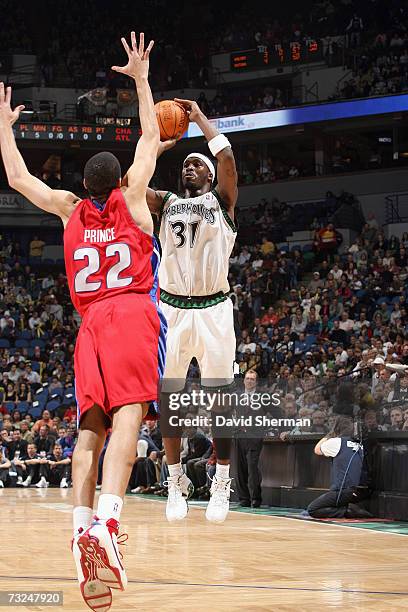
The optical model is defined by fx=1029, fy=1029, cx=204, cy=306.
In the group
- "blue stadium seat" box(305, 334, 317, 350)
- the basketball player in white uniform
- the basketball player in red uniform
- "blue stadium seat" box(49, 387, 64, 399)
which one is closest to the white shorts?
the basketball player in white uniform

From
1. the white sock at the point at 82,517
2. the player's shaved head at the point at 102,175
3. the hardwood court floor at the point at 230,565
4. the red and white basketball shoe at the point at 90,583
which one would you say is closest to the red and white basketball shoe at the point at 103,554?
the red and white basketball shoe at the point at 90,583

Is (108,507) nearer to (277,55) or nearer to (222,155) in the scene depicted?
(222,155)

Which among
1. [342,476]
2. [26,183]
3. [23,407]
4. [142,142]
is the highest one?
[142,142]

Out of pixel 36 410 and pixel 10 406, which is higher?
pixel 10 406

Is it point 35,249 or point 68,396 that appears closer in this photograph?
point 68,396

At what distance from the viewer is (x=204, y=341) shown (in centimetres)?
759

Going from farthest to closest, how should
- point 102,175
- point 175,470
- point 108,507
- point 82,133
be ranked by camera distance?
point 82,133
point 175,470
point 102,175
point 108,507

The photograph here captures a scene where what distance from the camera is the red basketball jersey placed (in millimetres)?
5402

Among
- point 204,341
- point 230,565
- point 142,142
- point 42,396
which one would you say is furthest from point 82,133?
point 142,142

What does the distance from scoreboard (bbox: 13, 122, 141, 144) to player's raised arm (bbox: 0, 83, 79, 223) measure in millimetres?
24711

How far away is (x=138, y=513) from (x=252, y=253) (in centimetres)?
1609

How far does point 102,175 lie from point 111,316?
79 centimetres

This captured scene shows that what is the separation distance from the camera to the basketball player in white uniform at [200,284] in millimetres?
7531

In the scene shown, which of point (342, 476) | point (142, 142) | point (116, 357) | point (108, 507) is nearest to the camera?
point (108, 507)
